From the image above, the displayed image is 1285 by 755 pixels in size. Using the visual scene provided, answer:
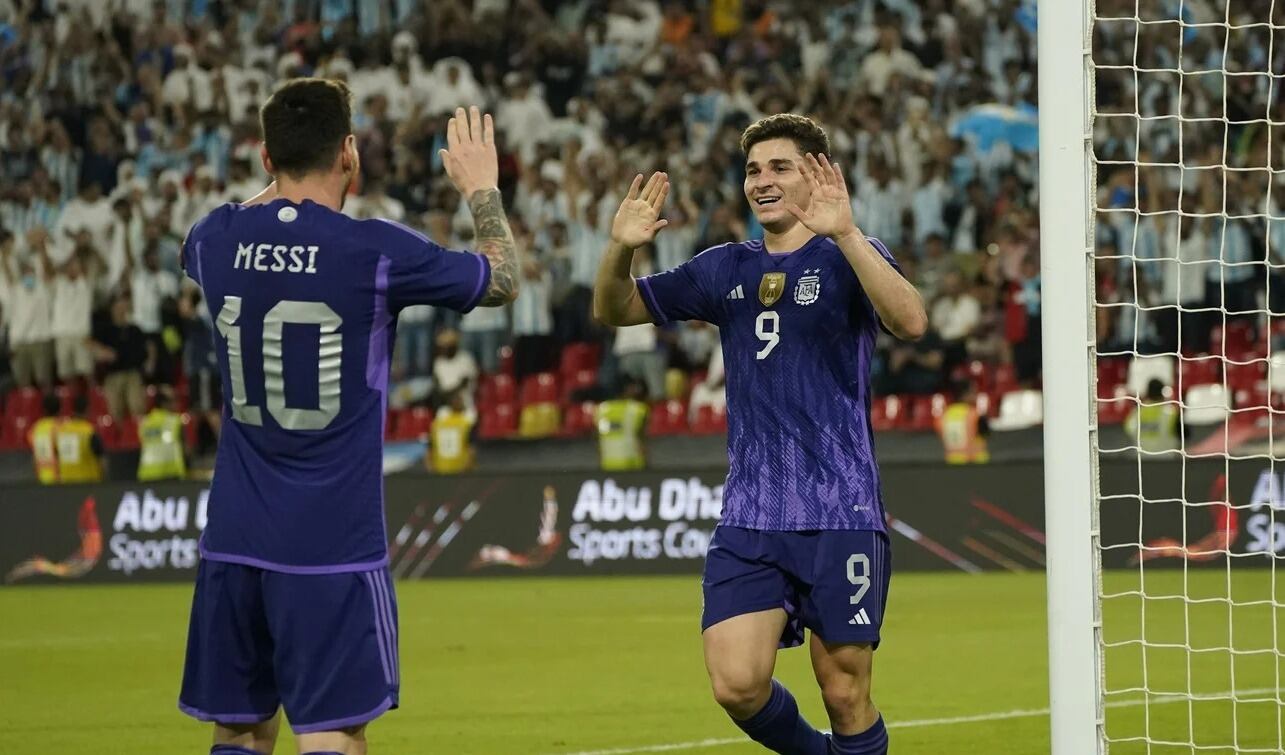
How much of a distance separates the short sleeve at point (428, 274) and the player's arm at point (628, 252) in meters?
1.06

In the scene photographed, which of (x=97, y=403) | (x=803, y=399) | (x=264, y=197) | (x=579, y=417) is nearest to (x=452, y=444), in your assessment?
(x=579, y=417)

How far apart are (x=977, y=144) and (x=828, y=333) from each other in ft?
44.6

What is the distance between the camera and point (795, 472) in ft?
18.4

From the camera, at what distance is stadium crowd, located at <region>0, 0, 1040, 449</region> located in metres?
17.3

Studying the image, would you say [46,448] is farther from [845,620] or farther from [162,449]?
[845,620]

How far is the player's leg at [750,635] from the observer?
5.51 meters

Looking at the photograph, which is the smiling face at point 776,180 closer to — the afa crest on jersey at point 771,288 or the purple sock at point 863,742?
the afa crest on jersey at point 771,288

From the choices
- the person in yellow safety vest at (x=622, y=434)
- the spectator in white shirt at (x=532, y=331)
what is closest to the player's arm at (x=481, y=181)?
the person in yellow safety vest at (x=622, y=434)

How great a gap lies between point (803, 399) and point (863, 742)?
41.7 inches

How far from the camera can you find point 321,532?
4535mm

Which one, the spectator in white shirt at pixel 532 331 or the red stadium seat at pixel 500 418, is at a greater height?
the spectator in white shirt at pixel 532 331

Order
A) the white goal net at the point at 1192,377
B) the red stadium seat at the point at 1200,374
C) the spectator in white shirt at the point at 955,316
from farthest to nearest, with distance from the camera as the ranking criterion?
the spectator in white shirt at the point at 955,316, the red stadium seat at the point at 1200,374, the white goal net at the point at 1192,377

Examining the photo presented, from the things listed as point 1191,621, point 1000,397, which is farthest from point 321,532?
point 1000,397

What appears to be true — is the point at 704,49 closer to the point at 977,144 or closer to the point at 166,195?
the point at 977,144
